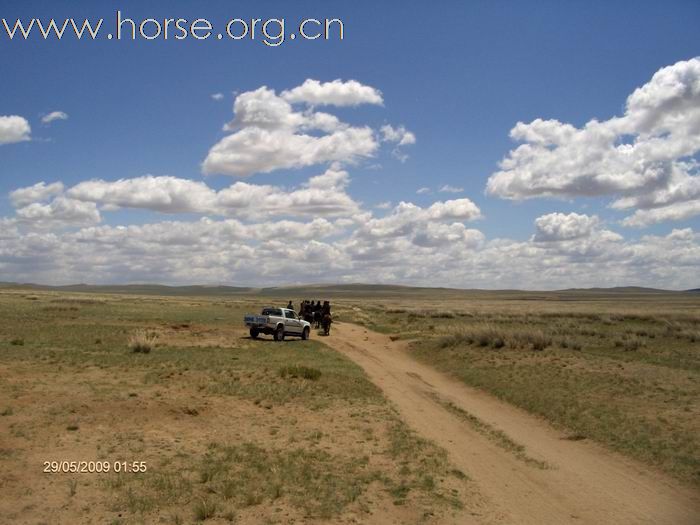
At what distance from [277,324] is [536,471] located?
24.7 metres

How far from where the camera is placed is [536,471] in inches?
432

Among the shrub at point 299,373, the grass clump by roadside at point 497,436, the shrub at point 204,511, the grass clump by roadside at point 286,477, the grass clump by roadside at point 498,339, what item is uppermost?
the grass clump by roadside at point 498,339

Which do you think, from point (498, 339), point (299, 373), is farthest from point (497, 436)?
point (498, 339)

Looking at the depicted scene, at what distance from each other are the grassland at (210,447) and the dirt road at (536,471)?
621 mm

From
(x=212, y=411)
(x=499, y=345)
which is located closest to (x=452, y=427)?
(x=212, y=411)

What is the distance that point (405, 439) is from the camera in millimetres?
12711

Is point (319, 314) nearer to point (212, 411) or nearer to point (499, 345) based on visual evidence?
point (499, 345)

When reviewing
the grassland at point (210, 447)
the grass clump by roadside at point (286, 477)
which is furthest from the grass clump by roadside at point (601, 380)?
the grass clump by roadside at point (286, 477)

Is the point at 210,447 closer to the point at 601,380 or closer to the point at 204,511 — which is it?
the point at 204,511

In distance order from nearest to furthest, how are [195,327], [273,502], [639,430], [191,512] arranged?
1. [191,512]
2. [273,502]
3. [639,430]
4. [195,327]

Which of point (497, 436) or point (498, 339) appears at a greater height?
point (498, 339)

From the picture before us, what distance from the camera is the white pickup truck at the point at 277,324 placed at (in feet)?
112

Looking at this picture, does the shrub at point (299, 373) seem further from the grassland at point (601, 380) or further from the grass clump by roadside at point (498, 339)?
the grass clump by roadside at point (498, 339)

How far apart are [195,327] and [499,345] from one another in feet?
65.6
